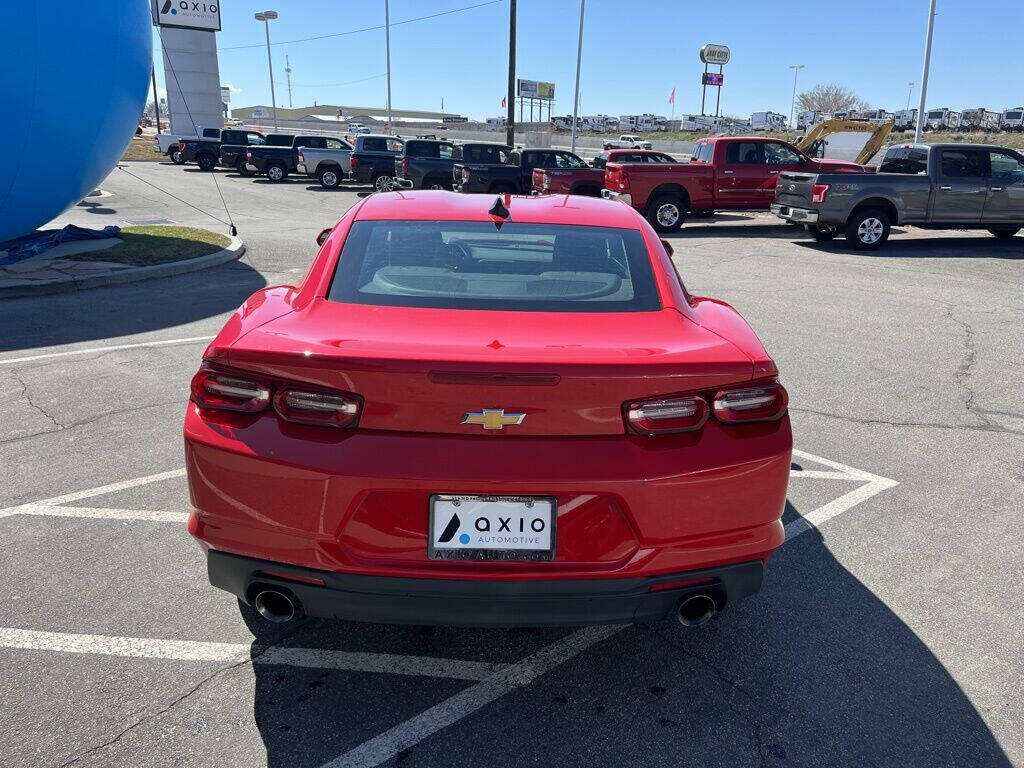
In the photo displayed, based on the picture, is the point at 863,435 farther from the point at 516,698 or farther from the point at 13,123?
the point at 13,123

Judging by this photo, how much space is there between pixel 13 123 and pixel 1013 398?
36.6 feet

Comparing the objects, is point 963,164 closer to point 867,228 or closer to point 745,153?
point 867,228

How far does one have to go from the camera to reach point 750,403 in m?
2.55

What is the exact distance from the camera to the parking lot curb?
9430 mm

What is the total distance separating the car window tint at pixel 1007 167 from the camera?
14977mm

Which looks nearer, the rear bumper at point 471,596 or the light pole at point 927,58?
the rear bumper at point 471,596

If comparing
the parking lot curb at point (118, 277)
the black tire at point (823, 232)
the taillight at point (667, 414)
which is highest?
the taillight at point (667, 414)

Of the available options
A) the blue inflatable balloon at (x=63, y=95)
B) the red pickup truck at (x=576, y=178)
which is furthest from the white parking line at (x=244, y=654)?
→ the red pickup truck at (x=576, y=178)

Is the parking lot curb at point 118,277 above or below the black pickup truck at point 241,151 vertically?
below

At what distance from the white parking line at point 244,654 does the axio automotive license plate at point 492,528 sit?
2.51ft

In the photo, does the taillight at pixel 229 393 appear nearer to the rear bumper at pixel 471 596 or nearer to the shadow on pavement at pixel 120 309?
the rear bumper at pixel 471 596

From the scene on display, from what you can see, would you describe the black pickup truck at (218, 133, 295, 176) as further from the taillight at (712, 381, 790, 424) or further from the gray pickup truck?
the taillight at (712, 381, 790, 424)

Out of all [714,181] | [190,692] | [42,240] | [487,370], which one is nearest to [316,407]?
[487,370]

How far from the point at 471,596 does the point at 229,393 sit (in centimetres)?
101
